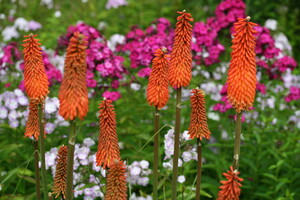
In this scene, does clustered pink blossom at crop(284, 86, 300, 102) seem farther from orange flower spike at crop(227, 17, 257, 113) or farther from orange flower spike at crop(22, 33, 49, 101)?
orange flower spike at crop(22, 33, 49, 101)

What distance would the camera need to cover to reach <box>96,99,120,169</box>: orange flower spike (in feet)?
10.3

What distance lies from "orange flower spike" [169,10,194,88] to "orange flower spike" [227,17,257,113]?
31 centimetres

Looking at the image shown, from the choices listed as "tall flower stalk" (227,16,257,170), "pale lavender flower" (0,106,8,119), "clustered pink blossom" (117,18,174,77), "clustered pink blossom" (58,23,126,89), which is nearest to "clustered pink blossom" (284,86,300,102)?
"clustered pink blossom" (117,18,174,77)

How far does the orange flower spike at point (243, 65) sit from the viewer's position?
304cm

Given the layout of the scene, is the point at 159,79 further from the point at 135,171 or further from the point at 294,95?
the point at 294,95

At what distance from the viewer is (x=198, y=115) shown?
3391 mm

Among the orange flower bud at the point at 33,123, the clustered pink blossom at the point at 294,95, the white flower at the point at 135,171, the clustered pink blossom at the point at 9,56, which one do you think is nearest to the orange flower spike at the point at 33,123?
the orange flower bud at the point at 33,123

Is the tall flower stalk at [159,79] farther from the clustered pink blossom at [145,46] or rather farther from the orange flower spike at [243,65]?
the clustered pink blossom at [145,46]

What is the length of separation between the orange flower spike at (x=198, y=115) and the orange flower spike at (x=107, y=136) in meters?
0.57

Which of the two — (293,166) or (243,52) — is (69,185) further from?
(293,166)

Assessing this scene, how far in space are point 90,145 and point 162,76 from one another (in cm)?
235

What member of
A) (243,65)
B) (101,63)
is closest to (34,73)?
(243,65)

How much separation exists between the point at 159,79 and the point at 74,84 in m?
0.71

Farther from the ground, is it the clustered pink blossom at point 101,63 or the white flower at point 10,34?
the white flower at point 10,34
